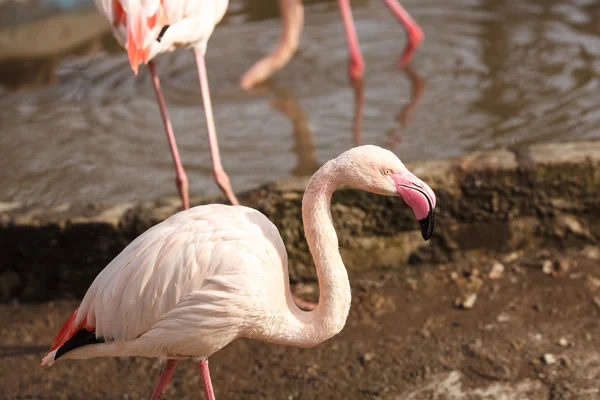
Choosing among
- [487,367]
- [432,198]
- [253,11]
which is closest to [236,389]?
[487,367]

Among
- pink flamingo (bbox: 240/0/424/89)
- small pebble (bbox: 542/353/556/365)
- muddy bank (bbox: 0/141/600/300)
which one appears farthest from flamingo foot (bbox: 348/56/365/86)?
small pebble (bbox: 542/353/556/365)

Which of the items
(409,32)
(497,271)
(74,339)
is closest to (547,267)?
(497,271)

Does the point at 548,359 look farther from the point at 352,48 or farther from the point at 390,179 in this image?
the point at 352,48

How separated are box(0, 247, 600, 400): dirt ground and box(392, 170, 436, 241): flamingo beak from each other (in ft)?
2.90

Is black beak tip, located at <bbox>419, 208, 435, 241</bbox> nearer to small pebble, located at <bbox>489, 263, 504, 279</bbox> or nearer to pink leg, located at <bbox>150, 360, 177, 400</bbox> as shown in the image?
pink leg, located at <bbox>150, 360, 177, 400</bbox>

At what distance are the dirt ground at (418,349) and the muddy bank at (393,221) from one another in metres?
0.09

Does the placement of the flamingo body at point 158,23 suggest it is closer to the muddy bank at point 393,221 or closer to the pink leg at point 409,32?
the muddy bank at point 393,221

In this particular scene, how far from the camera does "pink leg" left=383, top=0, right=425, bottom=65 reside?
6080 millimetres

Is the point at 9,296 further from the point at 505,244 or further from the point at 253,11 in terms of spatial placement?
the point at 253,11

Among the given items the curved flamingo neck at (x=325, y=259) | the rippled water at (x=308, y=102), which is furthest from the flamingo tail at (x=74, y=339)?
the rippled water at (x=308, y=102)

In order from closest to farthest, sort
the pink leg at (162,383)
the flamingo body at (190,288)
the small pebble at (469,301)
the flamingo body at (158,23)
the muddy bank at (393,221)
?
1. the flamingo body at (190,288)
2. the pink leg at (162,383)
3. the flamingo body at (158,23)
4. the small pebble at (469,301)
5. the muddy bank at (393,221)

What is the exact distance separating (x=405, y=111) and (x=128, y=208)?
2.33m

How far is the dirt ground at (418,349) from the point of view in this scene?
128 inches

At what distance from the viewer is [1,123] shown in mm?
5812
